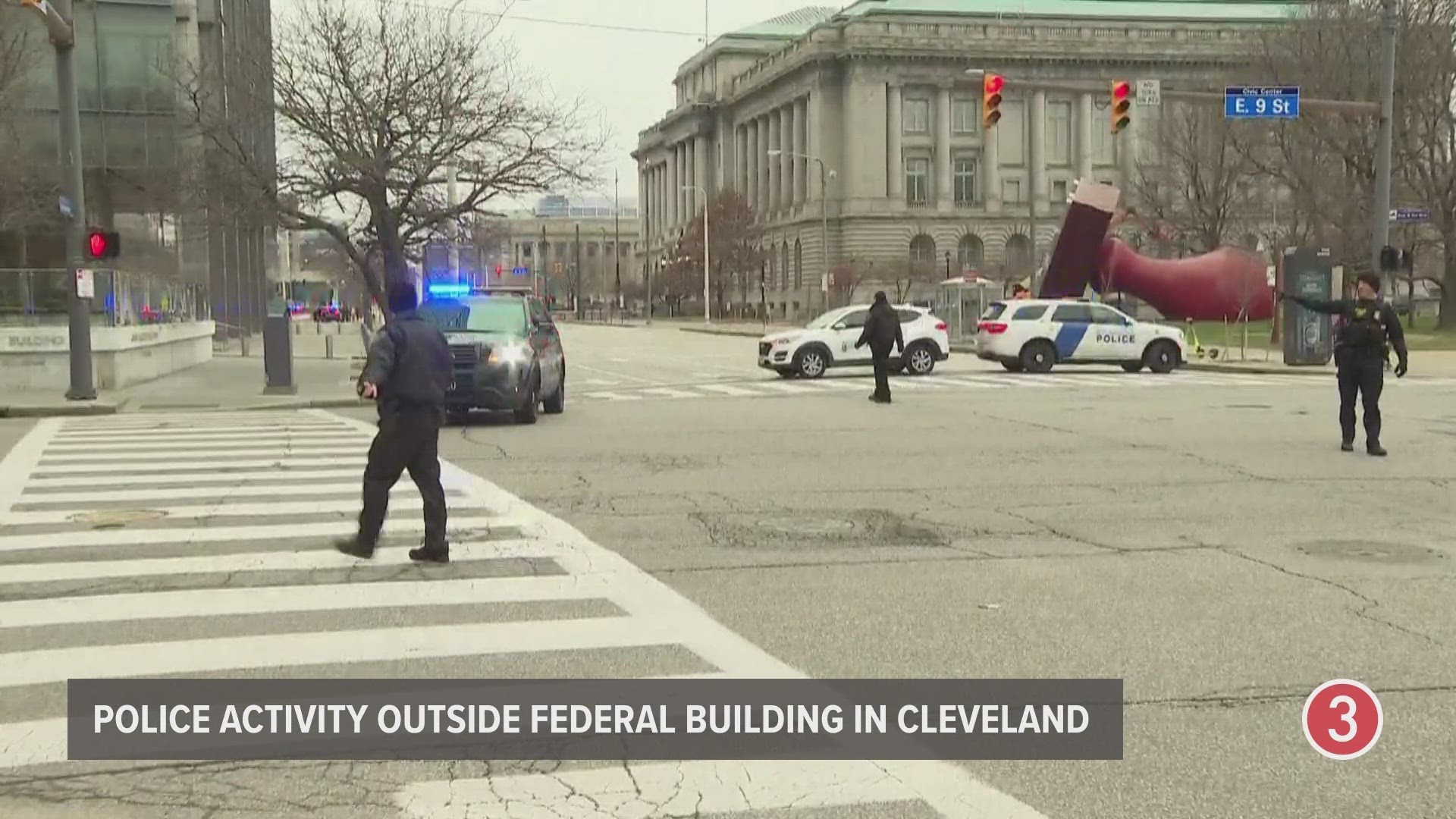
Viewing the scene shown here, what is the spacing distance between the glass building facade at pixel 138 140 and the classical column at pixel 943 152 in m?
76.8

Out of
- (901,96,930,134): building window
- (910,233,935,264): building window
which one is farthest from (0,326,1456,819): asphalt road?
(901,96,930,134): building window

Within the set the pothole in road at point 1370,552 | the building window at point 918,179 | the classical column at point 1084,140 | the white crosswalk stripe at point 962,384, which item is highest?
the classical column at point 1084,140

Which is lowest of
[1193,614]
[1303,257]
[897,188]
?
[1193,614]

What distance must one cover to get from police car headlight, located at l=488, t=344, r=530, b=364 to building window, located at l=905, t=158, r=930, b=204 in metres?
99.2

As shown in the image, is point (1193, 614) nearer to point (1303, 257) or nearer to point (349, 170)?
point (349, 170)

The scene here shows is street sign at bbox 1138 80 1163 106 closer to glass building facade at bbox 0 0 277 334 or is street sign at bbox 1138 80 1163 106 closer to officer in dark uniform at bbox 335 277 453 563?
glass building facade at bbox 0 0 277 334

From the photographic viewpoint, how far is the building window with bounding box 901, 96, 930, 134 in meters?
114

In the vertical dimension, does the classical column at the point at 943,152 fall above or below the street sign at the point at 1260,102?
above

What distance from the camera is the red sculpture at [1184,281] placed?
58.7m

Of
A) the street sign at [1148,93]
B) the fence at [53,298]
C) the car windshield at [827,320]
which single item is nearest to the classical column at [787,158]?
the car windshield at [827,320]

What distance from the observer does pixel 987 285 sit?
55.2 meters

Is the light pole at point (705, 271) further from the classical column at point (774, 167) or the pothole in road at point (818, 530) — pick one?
the pothole in road at point (818, 530)

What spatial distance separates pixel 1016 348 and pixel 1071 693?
26.0 meters

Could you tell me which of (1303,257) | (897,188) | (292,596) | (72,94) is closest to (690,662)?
(292,596)
